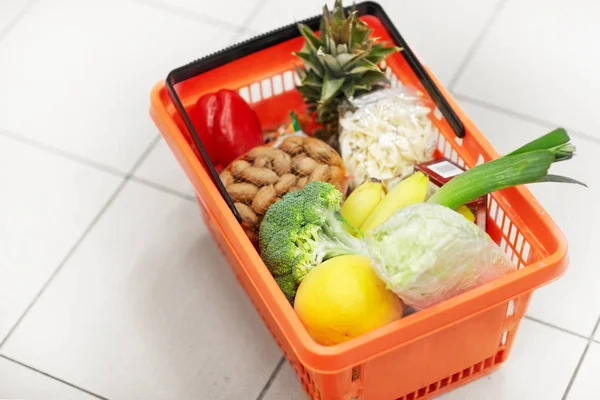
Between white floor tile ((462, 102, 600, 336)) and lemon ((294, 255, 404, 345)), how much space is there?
0.41 m

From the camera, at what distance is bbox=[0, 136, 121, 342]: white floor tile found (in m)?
1.39

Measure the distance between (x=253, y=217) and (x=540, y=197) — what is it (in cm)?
57

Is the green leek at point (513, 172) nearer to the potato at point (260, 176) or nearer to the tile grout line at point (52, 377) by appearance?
the potato at point (260, 176)

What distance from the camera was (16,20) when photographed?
71.0 inches

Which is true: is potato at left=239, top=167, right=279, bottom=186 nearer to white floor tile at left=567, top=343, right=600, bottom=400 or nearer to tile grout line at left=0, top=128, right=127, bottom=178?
tile grout line at left=0, top=128, right=127, bottom=178

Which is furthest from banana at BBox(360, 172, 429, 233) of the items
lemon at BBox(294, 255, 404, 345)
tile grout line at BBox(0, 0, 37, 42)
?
tile grout line at BBox(0, 0, 37, 42)

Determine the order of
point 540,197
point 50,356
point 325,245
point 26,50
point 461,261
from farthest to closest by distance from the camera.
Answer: point 26,50
point 540,197
point 50,356
point 325,245
point 461,261

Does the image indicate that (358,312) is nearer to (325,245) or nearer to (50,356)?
(325,245)

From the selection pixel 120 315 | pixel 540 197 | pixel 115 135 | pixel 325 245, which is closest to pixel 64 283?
pixel 120 315

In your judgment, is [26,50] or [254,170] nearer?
[254,170]

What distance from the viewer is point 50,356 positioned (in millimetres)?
1294

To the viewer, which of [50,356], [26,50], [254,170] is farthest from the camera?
[26,50]

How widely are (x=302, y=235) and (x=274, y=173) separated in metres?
0.14

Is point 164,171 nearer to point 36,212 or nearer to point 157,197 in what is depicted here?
point 157,197
